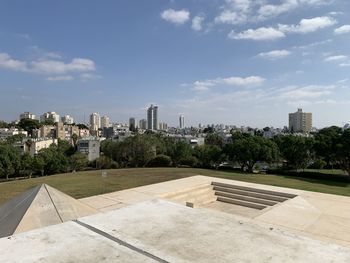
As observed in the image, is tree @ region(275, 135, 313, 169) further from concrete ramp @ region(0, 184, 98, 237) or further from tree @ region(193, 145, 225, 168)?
concrete ramp @ region(0, 184, 98, 237)

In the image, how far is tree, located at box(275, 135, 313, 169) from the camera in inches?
1089

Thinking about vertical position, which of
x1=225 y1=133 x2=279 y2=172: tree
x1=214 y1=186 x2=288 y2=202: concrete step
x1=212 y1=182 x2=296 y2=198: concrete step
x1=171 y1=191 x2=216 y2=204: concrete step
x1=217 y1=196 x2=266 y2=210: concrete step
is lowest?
x1=217 y1=196 x2=266 y2=210: concrete step

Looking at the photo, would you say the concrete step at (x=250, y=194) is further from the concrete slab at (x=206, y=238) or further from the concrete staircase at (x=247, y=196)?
the concrete slab at (x=206, y=238)

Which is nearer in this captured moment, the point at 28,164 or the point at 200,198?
the point at 200,198

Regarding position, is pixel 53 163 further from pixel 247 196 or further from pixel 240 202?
pixel 247 196

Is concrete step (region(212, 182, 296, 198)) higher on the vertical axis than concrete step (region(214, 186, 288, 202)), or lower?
higher

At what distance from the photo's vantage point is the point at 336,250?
11.9ft

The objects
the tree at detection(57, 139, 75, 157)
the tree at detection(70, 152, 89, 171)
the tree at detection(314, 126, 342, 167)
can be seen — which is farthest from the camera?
the tree at detection(57, 139, 75, 157)

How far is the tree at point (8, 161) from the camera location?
27.8 meters

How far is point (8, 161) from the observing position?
27.8m

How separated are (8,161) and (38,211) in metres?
27.0

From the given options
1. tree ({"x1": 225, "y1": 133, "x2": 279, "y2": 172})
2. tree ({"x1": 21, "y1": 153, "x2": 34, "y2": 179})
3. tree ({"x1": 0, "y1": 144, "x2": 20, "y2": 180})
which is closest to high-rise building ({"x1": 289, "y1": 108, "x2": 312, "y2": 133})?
tree ({"x1": 225, "y1": 133, "x2": 279, "y2": 172})

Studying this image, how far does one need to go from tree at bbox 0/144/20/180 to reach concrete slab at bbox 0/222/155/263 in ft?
91.9

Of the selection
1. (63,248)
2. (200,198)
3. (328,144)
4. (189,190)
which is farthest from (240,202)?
(328,144)
